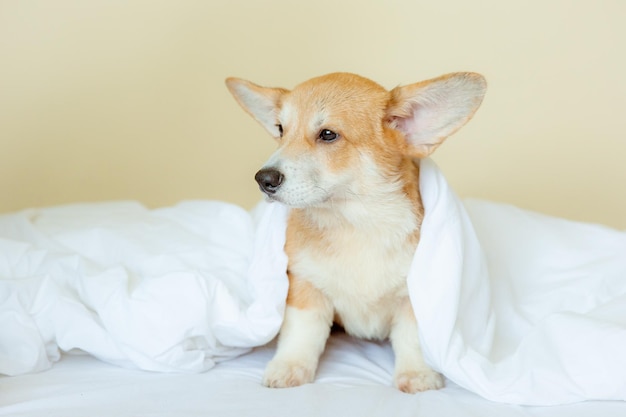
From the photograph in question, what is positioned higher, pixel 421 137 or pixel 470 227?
pixel 421 137

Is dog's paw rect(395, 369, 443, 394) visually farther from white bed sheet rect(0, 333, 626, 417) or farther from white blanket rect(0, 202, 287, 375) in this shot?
white blanket rect(0, 202, 287, 375)

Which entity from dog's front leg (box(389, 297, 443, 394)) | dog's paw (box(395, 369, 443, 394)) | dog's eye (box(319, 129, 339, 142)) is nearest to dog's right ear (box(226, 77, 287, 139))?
dog's eye (box(319, 129, 339, 142))

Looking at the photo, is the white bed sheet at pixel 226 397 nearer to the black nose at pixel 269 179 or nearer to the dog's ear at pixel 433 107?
the black nose at pixel 269 179

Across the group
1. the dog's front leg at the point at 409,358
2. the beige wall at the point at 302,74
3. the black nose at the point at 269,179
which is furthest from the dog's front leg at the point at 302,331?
the beige wall at the point at 302,74

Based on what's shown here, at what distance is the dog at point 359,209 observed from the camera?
1826 millimetres

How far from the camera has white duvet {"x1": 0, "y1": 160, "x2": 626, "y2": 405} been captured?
5.73ft

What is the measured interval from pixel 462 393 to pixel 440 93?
2.29 feet

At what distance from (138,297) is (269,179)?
0.49 meters

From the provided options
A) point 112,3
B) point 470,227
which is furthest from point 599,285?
point 112,3

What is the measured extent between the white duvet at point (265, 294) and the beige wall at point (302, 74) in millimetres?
847

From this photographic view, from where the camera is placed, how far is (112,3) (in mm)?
3098

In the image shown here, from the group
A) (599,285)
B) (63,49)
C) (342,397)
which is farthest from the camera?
(63,49)

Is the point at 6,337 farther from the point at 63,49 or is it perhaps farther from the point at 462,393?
the point at 63,49

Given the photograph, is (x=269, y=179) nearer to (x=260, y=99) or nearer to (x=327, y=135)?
(x=327, y=135)
